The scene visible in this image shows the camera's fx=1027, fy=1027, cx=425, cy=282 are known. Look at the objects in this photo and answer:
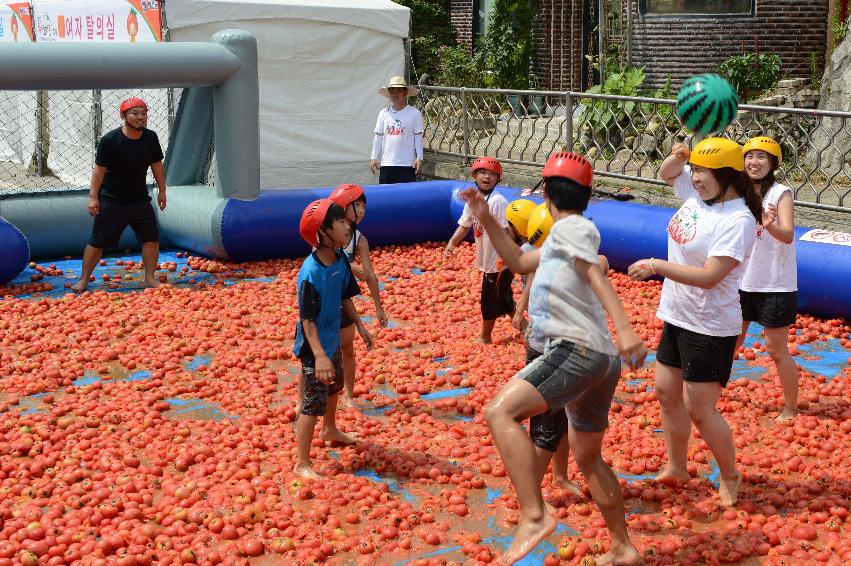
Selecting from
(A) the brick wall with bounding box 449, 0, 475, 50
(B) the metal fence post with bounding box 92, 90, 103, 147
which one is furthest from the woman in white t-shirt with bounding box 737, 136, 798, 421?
(A) the brick wall with bounding box 449, 0, 475, 50

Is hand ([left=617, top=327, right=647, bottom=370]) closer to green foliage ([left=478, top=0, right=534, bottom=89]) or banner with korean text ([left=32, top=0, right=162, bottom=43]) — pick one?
banner with korean text ([left=32, top=0, right=162, bottom=43])

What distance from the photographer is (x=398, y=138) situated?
13609mm

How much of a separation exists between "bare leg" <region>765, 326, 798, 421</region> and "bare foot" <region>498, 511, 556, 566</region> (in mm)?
2980

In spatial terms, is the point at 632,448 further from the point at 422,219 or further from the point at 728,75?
the point at 728,75

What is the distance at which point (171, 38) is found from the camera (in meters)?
14.6

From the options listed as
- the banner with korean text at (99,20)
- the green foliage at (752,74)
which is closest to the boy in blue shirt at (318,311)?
the banner with korean text at (99,20)

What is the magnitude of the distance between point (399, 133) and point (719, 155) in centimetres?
862

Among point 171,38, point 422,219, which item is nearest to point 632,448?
point 422,219

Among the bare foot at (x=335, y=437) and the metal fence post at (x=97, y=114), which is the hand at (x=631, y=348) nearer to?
the bare foot at (x=335, y=437)

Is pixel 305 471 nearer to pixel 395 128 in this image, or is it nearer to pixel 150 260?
pixel 150 260

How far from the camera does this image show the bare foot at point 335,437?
21.3 ft

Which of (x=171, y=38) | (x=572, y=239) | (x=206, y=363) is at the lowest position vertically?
(x=206, y=363)

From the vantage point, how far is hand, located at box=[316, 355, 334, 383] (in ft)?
18.9

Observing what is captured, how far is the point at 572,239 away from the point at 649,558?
1.66 metres
